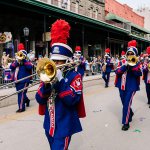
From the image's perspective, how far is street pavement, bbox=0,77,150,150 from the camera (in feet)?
19.8

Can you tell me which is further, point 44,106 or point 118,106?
point 118,106

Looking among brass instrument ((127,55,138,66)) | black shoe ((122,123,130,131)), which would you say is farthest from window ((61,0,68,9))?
black shoe ((122,123,130,131))

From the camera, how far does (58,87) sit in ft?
12.4

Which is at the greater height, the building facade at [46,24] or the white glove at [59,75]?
the building facade at [46,24]

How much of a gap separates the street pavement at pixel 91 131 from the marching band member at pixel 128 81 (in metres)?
0.36

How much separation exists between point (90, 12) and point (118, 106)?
2738 cm

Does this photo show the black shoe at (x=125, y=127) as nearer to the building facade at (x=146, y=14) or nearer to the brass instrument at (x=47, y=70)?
the brass instrument at (x=47, y=70)

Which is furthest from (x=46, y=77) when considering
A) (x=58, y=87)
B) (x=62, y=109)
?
(x=62, y=109)

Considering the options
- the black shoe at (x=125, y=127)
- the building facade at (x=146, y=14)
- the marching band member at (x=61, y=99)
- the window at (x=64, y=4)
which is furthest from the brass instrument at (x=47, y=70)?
the building facade at (x=146, y=14)

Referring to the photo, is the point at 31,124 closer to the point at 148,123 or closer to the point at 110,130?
the point at 110,130

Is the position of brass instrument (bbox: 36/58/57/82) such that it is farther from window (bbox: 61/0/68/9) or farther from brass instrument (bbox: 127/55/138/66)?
window (bbox: 61/0/68/9)

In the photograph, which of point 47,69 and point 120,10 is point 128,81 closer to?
point 47,69

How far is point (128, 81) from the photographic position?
7297 millimetres

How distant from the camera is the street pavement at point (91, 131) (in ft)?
19.8
